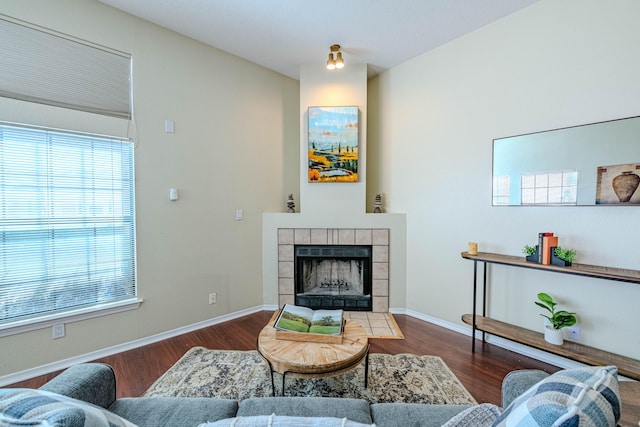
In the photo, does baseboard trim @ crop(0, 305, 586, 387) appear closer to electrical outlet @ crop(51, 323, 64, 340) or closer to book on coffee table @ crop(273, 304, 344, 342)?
electrical outlet @ crop(51, 323, 64, 340)

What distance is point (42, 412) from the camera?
24.6 inches

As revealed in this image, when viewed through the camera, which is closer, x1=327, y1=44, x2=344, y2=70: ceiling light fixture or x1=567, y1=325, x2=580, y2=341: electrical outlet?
x1=567, y1=325, x2=580, y2=341: electrical outlet

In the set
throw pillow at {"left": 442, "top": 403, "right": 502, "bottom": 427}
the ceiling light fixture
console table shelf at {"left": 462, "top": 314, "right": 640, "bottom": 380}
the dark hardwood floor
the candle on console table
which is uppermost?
the ceiling light fixture

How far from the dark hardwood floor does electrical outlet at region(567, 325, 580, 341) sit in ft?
0.98

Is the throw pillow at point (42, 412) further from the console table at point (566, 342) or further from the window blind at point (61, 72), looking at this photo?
the console table at point (566, 342)

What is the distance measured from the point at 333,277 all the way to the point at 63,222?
2.79 m

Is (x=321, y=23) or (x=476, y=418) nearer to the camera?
(x=476, y=418)

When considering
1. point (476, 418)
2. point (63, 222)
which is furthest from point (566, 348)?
point (63, 222)

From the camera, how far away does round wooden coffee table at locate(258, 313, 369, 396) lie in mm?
1590

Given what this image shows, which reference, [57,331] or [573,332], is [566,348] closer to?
[573,332]

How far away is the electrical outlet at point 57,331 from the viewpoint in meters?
2.20

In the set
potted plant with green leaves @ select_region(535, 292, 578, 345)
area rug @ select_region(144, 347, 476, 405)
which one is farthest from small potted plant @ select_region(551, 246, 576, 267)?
area rug @ select_region(144, 347, 476, 405)

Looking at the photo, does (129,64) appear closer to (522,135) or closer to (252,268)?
(252,268)

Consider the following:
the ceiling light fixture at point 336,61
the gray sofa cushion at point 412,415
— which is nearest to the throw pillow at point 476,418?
the gray sofa cushion at point 412,415
